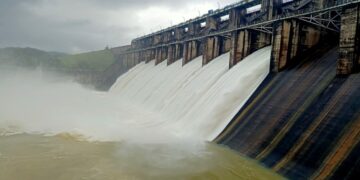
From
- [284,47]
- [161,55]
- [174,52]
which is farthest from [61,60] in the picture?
[284,47]

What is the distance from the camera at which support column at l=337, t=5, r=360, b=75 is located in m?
16.0

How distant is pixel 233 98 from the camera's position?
21.8 m

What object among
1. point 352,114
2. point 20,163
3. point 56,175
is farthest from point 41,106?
point 352,114

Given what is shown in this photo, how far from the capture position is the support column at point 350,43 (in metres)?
16.0

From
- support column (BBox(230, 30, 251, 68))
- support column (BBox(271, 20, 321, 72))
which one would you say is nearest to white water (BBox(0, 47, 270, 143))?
support column (BBox(230, 30, 251, 68))

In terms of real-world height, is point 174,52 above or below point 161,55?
above

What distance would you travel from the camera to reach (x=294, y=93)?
1786 centimetres

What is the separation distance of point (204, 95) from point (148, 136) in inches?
227

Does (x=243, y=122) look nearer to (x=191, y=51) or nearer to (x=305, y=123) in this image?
(x=305, y=123)

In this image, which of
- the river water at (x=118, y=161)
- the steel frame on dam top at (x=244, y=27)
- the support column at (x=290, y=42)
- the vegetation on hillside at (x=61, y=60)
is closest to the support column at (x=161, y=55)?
the steel frame on dam top at (x=244, y=27)

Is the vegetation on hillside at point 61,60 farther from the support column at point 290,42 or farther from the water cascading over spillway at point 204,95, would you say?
the support column at point 290,42

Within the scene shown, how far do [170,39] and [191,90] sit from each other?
27.8m

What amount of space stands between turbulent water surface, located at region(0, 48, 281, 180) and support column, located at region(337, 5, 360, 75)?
20.0ft

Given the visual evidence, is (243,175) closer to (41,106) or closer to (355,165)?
(355,165)
